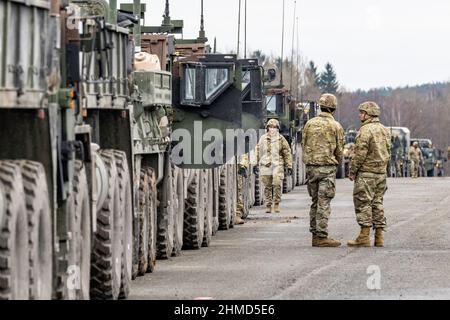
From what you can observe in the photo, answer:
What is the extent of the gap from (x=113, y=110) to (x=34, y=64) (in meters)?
4.96

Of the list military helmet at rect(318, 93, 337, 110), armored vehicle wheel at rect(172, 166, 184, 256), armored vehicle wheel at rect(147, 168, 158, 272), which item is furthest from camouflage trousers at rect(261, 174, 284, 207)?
armored vehicle wheel at rect(147, 168, 158, 272)

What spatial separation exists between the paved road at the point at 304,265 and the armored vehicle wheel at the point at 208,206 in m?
0.25

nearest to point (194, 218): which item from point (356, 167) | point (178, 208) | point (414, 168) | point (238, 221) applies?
point (178, 208)

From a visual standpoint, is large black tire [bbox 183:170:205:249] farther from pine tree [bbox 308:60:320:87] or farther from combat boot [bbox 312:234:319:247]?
pine tree [bbox 308:60:320:87]

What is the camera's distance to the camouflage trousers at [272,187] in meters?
36.3

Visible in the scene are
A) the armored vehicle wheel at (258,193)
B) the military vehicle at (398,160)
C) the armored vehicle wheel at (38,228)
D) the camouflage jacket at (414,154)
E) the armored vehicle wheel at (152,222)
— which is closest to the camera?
the armored vehicle wheel at (38,228)

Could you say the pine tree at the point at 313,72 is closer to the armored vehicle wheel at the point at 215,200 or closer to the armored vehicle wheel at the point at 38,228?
the armored vehicle wheel at the point at 215,200

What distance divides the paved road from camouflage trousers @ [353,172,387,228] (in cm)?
42

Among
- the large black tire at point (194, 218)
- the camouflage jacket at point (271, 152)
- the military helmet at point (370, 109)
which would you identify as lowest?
the large black tire at point (194, 218)

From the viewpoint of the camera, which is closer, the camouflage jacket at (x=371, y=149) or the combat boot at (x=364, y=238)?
the camouflage jacket at (x=371, y=149)

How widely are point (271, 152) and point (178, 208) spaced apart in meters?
11.7

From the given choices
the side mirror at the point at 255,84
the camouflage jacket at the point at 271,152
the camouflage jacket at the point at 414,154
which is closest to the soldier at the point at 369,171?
the side mirror at the point at 255,84
